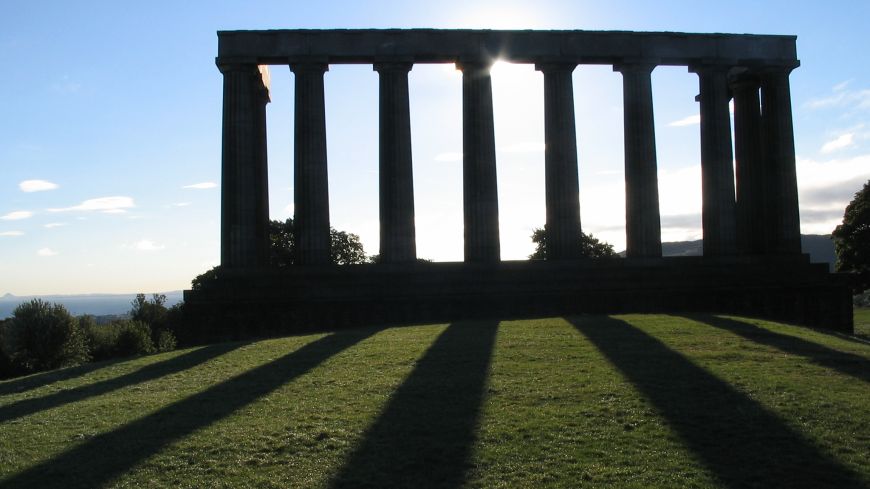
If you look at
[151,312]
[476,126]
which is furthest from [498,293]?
[151,312]

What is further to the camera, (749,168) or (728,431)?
(749,168)

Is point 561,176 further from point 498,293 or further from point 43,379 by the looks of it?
point 43,379

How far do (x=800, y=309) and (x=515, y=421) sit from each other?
103 feet

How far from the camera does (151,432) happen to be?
17.2m

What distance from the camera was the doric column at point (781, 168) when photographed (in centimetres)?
4669

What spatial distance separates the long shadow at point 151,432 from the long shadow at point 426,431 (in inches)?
165

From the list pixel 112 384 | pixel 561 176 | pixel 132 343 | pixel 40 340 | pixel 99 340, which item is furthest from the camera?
pixel 99 340

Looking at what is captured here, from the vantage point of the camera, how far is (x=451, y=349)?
25.5m

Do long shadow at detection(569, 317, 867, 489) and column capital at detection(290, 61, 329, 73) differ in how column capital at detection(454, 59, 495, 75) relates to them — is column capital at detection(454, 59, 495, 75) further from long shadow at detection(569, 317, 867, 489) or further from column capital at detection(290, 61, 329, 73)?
long shadow at detection(569, 317, 867, 489)

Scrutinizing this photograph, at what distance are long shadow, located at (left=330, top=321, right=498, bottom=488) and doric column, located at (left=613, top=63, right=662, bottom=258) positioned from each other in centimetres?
2346

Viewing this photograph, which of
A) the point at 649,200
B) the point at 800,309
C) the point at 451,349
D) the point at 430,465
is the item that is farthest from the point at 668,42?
the point at 430,465

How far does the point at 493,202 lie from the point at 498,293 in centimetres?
582

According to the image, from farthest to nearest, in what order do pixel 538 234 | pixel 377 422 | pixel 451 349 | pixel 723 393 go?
1. pixel 538 234
2. pixel 451 349
3. pixel 723 393
4. pixel 377 422

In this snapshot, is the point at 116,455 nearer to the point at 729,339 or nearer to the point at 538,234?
the point at 729,339
